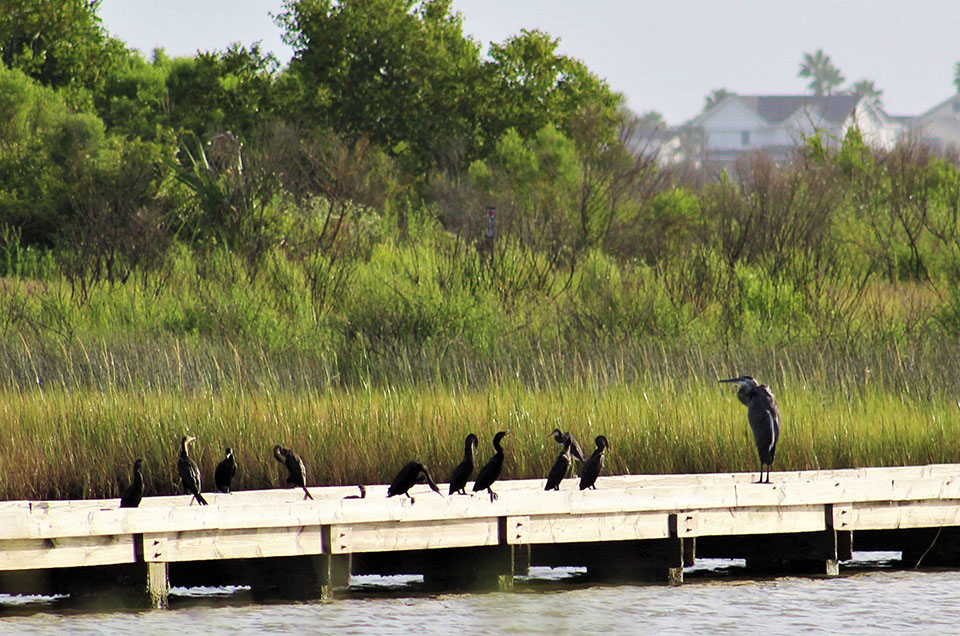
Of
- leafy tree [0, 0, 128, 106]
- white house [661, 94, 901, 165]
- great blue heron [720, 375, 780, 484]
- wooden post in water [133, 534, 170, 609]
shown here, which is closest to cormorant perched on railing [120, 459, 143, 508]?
wooden post in water [133, 534, 170, 609]

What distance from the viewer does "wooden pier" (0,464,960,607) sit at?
9.06 meters

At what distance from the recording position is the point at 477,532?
31.9 feet

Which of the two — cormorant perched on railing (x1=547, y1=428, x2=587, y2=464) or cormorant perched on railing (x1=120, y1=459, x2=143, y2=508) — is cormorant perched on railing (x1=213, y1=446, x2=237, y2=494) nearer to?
cormorant perched on railing (x1=120, y1=459, x2=143, y2=508)

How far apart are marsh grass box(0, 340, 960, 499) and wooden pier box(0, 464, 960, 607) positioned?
0.81 m

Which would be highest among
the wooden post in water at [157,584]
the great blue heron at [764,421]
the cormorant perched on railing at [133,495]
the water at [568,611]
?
the great blue heron at [764,421]

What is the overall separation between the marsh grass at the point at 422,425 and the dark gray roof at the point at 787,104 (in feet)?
362

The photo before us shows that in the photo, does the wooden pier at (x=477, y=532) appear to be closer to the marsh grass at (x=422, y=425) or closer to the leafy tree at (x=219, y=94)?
the marsh grass at (x=422, y=425)

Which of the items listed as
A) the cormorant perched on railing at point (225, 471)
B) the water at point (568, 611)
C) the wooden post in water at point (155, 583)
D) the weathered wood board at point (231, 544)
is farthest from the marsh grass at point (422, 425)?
the wooden post in water at point (155, 583)

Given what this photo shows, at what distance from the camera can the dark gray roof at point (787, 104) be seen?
12256 cm

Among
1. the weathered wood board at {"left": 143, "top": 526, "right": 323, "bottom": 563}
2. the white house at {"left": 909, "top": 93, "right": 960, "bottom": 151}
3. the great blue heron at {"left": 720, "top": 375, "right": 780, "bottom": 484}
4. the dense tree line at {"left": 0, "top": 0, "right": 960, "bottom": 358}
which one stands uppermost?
the white house at {"left": 909, "top": 93, "right": 960, "bottom": 151}

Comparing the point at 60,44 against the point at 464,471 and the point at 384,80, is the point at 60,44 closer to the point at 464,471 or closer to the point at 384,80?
the point at 384,80

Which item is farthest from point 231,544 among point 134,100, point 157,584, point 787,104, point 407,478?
point 787,104

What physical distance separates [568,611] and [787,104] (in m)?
126

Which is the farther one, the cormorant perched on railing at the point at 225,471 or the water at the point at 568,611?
the cormorant perched on railing at the point at 225,471
